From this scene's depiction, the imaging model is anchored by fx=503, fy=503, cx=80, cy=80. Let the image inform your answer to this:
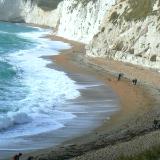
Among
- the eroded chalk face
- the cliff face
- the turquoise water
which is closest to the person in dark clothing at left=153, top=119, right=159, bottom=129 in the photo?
the turquoise water

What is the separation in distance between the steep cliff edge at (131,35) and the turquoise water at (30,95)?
30.1ft

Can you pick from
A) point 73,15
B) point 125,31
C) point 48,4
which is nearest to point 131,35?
point 125,31

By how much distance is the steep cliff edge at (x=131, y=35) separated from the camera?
200 ft

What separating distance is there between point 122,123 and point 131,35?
1446 inches

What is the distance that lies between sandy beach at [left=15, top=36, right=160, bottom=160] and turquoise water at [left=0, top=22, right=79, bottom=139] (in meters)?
3.24

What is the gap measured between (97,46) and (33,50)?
1497 cm

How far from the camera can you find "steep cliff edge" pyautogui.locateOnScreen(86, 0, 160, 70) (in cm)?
6103

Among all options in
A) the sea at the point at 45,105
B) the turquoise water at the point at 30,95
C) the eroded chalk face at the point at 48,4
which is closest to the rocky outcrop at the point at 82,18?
the turquoise water at the point at 30,95

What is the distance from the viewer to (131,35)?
67125 millimetres

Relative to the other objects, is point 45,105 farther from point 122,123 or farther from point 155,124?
point 155,124

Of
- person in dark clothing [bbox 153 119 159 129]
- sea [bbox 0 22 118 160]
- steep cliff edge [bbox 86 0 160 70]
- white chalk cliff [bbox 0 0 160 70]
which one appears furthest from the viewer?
white chalk cliff [bbox 0 0 160 70]

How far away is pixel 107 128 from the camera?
3050 cm

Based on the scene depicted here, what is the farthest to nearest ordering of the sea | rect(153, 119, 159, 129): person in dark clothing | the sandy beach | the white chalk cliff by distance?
the white chalk cliff → rect(153, 119, 159, 129): person in dark clothing → the sea → the sandy beach

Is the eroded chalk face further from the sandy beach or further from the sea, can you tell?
the sandy beach
